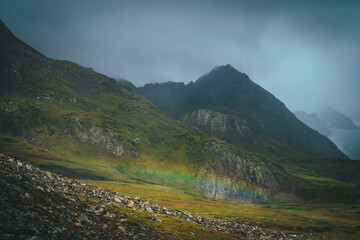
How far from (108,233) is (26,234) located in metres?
10.0

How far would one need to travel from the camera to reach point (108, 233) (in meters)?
26.4

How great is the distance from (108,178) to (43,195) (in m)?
172

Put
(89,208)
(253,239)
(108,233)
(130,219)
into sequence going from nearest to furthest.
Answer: (108,233)
(89,208)
(130,219)
(253,239)

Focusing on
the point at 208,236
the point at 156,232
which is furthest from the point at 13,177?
the point at 208,236

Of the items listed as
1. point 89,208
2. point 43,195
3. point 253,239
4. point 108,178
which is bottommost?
point 108,178

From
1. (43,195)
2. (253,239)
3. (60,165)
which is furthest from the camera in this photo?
(60,165)

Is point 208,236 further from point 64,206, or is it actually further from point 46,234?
point 46,234

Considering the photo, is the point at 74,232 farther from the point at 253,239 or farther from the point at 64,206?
the point at 253,239

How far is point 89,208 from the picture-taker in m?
33.1

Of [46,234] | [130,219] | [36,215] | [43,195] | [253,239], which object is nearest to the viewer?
[46,234]

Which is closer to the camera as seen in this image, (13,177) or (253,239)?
(13,177)

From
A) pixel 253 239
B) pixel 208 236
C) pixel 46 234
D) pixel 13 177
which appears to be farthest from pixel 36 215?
pixel 253 239

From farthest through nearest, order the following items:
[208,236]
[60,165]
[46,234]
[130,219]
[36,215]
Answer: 1. [60,165]
2. [208,236]
3. [130,219]
4. [36,215]
5. [46,234]

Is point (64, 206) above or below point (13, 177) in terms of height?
below
